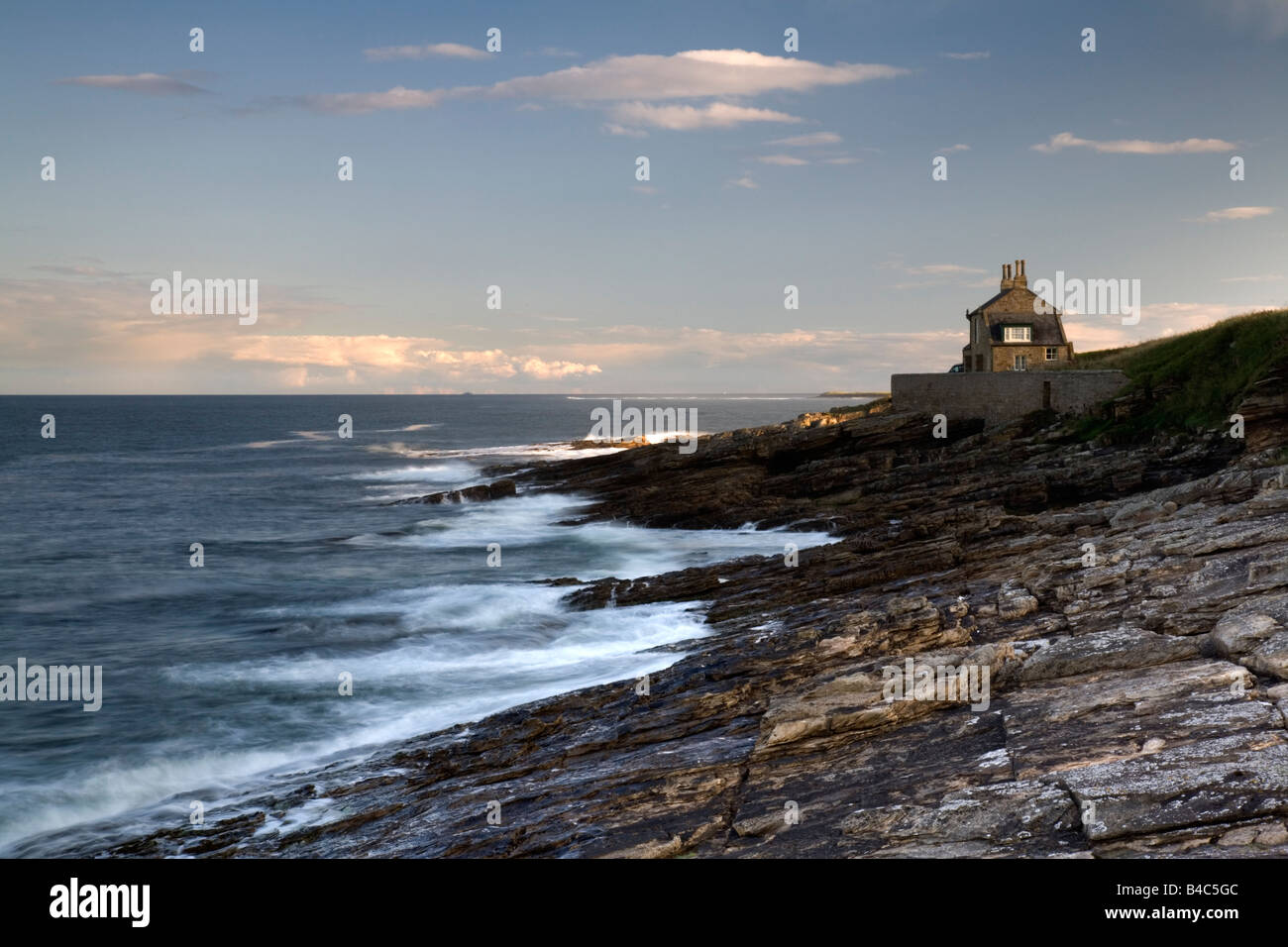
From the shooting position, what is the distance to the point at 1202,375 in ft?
125

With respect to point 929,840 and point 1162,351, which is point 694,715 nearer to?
point 929,840

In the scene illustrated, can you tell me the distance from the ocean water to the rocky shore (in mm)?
3226

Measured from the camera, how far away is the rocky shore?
10.8 m

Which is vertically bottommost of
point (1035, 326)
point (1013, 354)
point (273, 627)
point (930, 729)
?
point (273, 627)

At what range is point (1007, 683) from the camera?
49.0 ft

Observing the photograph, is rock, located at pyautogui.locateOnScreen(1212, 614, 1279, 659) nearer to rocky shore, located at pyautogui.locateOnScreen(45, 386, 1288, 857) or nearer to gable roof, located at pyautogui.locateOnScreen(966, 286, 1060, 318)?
rocky shore, located at pyautogui.locateOnScreen(45, 386, 1288, 857)

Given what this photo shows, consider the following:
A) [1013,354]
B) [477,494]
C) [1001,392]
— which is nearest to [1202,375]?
[1001,392]

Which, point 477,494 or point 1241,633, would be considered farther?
point 477,494

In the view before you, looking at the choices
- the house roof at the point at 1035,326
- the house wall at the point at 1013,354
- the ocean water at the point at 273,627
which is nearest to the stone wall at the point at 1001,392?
the house wall at the point at 1013,354

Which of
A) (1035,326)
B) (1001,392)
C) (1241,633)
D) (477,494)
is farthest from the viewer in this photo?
(1035,326)

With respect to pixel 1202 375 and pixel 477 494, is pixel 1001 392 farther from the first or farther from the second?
pixel 477 494

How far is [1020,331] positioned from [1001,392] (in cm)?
1484

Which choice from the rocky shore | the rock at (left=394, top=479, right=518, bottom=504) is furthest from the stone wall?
the rock at (left=394, top=479, right=518, bottom=504)

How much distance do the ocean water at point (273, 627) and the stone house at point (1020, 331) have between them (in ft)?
92.8
